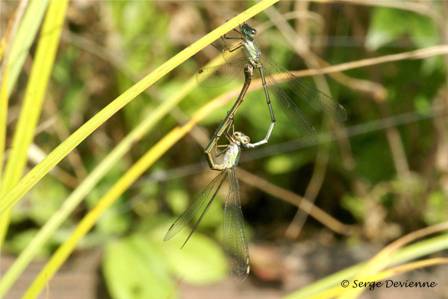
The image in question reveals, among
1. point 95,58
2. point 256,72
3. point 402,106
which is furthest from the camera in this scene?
point 95,58

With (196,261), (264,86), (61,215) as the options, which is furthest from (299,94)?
(196,261)

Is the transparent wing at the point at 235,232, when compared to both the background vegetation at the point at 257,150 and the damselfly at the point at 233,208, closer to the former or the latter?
the damselfly at the point at 233,208

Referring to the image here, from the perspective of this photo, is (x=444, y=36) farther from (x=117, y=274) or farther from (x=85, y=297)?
(x=85, y=297)

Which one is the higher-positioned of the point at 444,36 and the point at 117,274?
the point at 444,36

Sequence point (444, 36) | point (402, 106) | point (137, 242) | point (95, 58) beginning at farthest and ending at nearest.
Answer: point (95, 58), point (402, 106), point (137, 242), point (444, 36)

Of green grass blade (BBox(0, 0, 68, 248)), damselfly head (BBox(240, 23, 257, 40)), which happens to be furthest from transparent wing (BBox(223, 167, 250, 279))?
green grass blade (BBox(0, 0, 68, 248))

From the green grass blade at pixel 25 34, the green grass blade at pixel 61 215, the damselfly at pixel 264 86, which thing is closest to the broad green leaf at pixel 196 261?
the damselfly at pixel 264 86

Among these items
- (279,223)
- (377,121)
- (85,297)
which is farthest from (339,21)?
(85,297)
